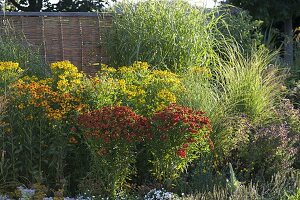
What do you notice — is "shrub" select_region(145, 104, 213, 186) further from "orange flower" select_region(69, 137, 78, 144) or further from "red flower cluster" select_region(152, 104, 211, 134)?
"orange flower" select_region(69, 137, 78, 144)

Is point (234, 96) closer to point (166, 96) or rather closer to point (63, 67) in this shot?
point (166, 96)

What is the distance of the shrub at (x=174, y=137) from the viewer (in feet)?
19.0

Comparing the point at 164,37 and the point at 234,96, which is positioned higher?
the point at 164,37

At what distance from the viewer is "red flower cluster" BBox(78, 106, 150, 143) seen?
5652 mm

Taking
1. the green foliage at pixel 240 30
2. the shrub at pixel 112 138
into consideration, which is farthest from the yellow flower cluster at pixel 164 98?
the green foliage at pixel 240 30

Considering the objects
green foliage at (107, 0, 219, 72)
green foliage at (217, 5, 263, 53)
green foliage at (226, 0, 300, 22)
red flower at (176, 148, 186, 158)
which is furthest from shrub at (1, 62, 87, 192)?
green foliage at (226, 0, 300, 22)

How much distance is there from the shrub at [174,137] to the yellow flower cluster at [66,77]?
38.4 inches

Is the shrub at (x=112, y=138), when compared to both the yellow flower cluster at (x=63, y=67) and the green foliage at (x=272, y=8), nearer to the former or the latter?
the yellow flower cluster at (x=63, y=67)

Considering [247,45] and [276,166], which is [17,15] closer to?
[247,45]

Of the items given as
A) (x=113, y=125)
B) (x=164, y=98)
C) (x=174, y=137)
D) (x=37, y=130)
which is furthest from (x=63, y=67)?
(x=174, y=137)

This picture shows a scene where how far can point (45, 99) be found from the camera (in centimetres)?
627

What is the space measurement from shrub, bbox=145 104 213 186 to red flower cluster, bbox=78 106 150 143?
0.16 m

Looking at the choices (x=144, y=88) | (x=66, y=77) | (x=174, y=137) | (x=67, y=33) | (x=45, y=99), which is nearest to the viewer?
(x=174, y=137)

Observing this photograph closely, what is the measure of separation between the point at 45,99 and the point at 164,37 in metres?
3.23
